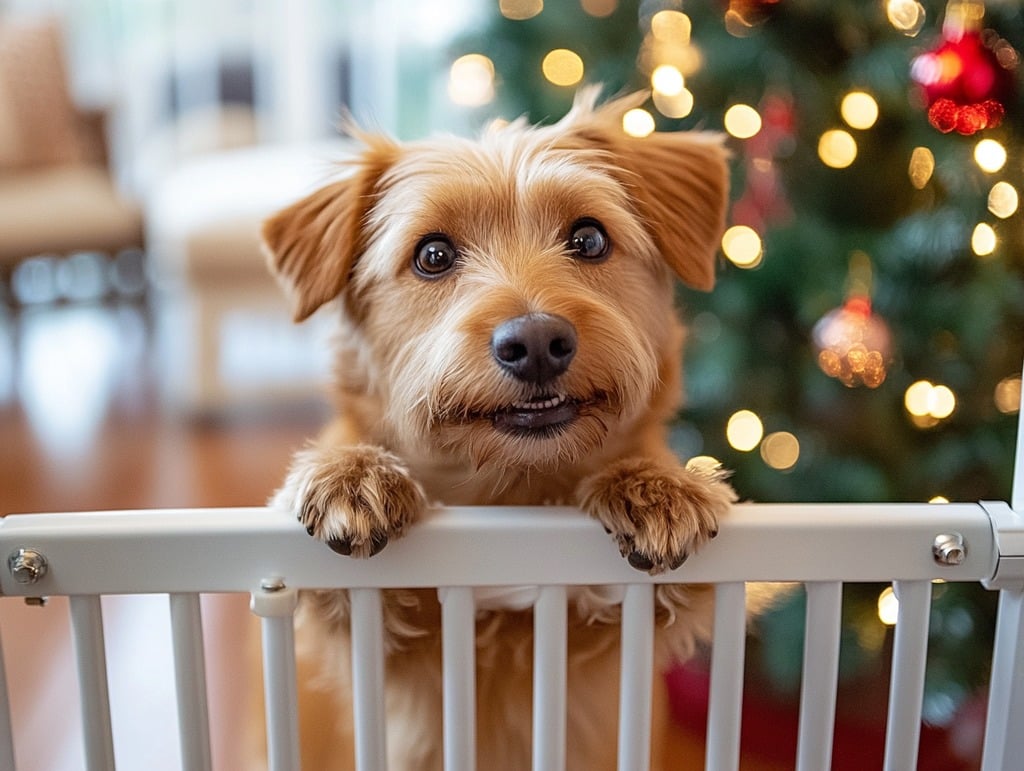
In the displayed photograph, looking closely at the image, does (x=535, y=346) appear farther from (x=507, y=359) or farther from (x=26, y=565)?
(x=26, y=565)

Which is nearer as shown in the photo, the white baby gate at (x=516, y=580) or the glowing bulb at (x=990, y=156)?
the white baby gate at (x=516, y=580)

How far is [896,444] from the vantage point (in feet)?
5.94

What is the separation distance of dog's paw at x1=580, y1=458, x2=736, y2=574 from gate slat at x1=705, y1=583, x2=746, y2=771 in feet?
0.20

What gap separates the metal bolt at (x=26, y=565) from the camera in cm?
89

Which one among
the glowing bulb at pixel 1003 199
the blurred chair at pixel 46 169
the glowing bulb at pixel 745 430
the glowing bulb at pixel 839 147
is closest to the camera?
the glowing bulb at pixel 1003 199

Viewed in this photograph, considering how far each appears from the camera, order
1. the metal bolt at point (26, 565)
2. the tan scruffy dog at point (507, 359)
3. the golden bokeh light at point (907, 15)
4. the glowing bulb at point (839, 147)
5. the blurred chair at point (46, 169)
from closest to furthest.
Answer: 1. the metal bolt at point (26, 565)
2. the tan scruffy dog at point (507, 359)
3. the golden bokeh light at point (907, 15)
4. the glowing bulb at point (839, 147)
5. the blurred chair at point (46, 169)

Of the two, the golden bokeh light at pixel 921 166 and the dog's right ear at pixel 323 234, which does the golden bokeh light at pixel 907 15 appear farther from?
the dog's right ear at pixel 323 234

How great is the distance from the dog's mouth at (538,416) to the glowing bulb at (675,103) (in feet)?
3.26

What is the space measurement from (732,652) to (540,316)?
0.37m

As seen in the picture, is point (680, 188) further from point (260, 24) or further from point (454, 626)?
point (260, 24)

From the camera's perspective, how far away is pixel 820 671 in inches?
37.4

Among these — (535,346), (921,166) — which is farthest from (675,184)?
(921,166)

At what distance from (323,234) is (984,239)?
3.41ft

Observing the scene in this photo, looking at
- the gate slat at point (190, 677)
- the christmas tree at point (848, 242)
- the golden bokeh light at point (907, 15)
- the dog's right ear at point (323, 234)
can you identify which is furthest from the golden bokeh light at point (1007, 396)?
the gate slat at point (190, 677)
